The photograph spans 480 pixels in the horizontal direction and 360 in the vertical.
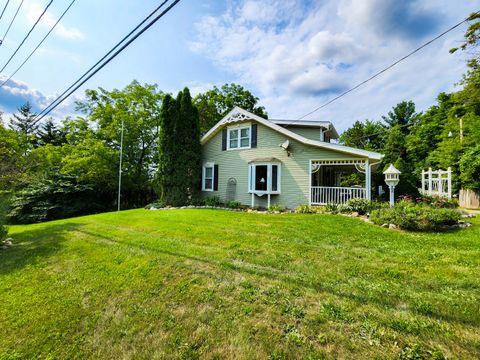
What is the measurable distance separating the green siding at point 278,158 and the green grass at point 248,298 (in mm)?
5528

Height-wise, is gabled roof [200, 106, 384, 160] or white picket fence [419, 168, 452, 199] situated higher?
gabled roof [200, 106, 384, 160]

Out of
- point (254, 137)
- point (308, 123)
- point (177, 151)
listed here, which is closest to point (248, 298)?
point (254, 137)

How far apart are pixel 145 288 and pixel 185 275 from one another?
661mm

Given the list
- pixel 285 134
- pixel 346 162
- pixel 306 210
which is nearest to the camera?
pixel 306 210

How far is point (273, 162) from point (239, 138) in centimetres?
286

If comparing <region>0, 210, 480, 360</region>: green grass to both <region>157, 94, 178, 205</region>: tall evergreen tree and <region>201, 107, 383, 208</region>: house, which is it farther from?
<region>157, 94, 178, 205</region>: tall evergreen tree

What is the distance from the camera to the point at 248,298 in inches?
123

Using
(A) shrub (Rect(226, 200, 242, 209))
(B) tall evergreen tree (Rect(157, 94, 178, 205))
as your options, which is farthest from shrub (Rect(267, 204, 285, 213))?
(B) tall evergreen tree (Rect(157, 94, 178, 205))

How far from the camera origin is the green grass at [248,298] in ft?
7.73

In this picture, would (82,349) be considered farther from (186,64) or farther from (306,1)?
(306,1)

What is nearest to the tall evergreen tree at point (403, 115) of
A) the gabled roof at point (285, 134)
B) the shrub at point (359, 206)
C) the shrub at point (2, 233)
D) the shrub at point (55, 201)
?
the gabled roof at point (285, 134)

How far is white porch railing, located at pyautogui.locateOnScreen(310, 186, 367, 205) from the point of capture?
1029 centimetres

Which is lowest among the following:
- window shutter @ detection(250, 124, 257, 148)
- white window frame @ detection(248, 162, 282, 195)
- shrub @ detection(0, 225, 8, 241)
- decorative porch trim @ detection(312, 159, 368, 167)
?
shrub @ detection(0, 225, 8, 241)

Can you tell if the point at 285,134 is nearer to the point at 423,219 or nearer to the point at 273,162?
the point at 273,162
